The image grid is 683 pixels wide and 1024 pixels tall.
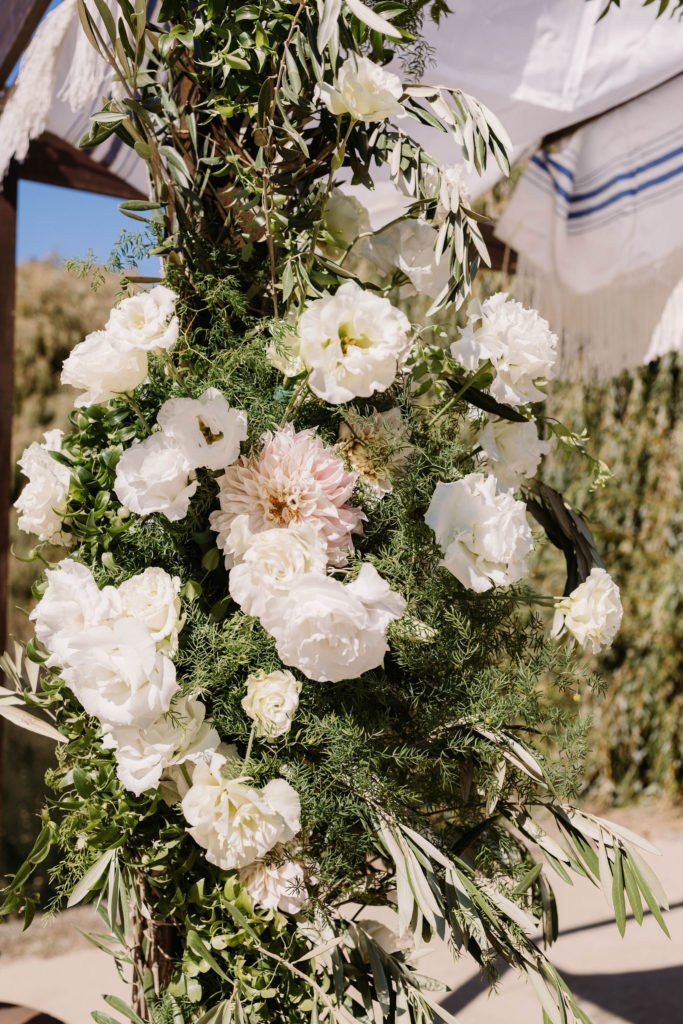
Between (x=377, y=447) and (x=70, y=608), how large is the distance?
343 millimetres

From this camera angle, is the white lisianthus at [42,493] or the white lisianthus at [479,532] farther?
the white lisianthus at [42,493]

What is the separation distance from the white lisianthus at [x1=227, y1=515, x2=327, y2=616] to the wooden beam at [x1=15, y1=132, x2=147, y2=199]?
1782 mm

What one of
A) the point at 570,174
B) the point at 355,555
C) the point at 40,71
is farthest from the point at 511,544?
the point at 570,174

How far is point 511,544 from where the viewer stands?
80 cm

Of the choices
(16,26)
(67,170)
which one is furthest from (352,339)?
(67,170)

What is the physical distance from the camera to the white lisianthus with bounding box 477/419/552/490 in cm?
91

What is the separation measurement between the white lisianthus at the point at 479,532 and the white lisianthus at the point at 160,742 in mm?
286

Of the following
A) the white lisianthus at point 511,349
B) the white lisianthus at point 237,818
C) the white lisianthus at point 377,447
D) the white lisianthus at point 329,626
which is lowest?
the white lisianthus at point 237,818

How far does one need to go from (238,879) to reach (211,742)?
145 mm

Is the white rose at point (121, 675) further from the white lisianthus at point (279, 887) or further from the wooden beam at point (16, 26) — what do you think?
the wooden beam at point (16, 26)

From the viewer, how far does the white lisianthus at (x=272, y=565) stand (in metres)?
0.74

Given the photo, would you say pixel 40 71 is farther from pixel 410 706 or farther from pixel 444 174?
pixel 410 706

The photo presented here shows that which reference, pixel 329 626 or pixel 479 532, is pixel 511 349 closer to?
pixel 479 532

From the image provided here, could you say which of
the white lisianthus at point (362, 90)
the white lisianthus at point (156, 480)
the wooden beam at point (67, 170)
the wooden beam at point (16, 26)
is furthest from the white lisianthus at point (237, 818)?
the wooden beam at point (67, 170)
